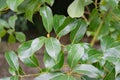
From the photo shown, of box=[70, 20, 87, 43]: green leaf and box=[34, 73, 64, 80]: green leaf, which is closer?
box=[34, 73, 64, 80]: green leaf

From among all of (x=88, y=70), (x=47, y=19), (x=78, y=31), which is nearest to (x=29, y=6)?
(x=47, y=19)

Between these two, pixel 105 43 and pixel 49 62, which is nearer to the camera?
pixel 49 62

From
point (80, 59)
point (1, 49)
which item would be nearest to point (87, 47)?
point (80, 59)

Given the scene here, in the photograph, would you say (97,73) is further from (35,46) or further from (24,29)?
(24,29)

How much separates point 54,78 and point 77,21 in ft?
0.73

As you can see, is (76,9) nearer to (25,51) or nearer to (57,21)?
(57,21)

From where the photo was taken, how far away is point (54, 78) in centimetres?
76

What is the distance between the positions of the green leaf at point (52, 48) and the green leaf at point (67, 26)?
0.06 metres

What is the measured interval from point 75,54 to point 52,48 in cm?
7

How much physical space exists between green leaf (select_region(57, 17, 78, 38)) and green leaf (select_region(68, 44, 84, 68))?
3.5 inches

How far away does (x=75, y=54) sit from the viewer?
79 centimetres

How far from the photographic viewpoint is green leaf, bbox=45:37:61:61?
0.79 meters

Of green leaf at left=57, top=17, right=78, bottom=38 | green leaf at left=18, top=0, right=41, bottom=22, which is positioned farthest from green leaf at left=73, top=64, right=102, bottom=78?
green leaf at left=18, top=0, right=41, bottom=22

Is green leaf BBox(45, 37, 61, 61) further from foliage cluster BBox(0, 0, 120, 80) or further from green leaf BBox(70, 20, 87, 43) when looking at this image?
green leaf BBox(70, 20, 87, 43)
